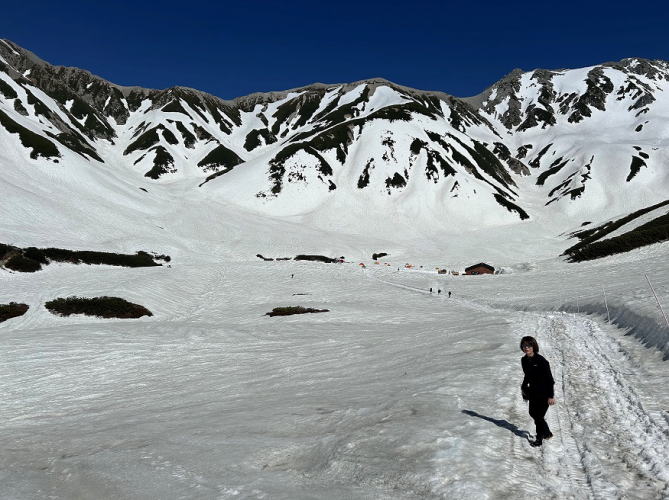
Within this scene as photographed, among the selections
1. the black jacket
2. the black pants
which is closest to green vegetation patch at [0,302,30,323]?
the black jacket

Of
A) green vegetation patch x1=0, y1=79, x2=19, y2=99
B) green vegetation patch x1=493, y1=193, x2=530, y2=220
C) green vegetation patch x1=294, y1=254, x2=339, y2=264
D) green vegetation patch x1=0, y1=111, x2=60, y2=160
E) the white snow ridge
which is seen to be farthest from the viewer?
green vegetation patch x1=0, y1=79, x2=19, y2=99

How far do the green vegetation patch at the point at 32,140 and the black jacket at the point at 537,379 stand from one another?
132187 mm

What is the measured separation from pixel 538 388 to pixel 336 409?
14.9ft

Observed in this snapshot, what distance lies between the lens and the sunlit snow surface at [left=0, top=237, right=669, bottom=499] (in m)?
6.80

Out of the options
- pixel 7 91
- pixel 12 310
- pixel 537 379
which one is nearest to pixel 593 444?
pixel 537 379

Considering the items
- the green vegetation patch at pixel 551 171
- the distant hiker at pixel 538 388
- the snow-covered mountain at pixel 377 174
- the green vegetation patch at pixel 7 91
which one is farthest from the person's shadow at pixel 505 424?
the green vegetation patch at pixel 7 91

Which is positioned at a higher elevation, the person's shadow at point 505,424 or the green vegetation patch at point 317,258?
the green vegetation patch at point 317,258

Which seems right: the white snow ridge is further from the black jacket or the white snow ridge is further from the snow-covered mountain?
the snow-covered mountain

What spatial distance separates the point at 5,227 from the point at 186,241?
115 feet

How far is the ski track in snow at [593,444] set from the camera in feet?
20.5

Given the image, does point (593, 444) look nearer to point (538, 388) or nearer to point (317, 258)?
point (538, 388)

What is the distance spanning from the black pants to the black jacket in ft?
0.28

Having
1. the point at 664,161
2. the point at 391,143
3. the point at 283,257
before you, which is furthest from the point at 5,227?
the point at 664,161

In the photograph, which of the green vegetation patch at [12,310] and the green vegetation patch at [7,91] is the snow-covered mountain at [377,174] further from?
the green vegetation patch at [12,310]
